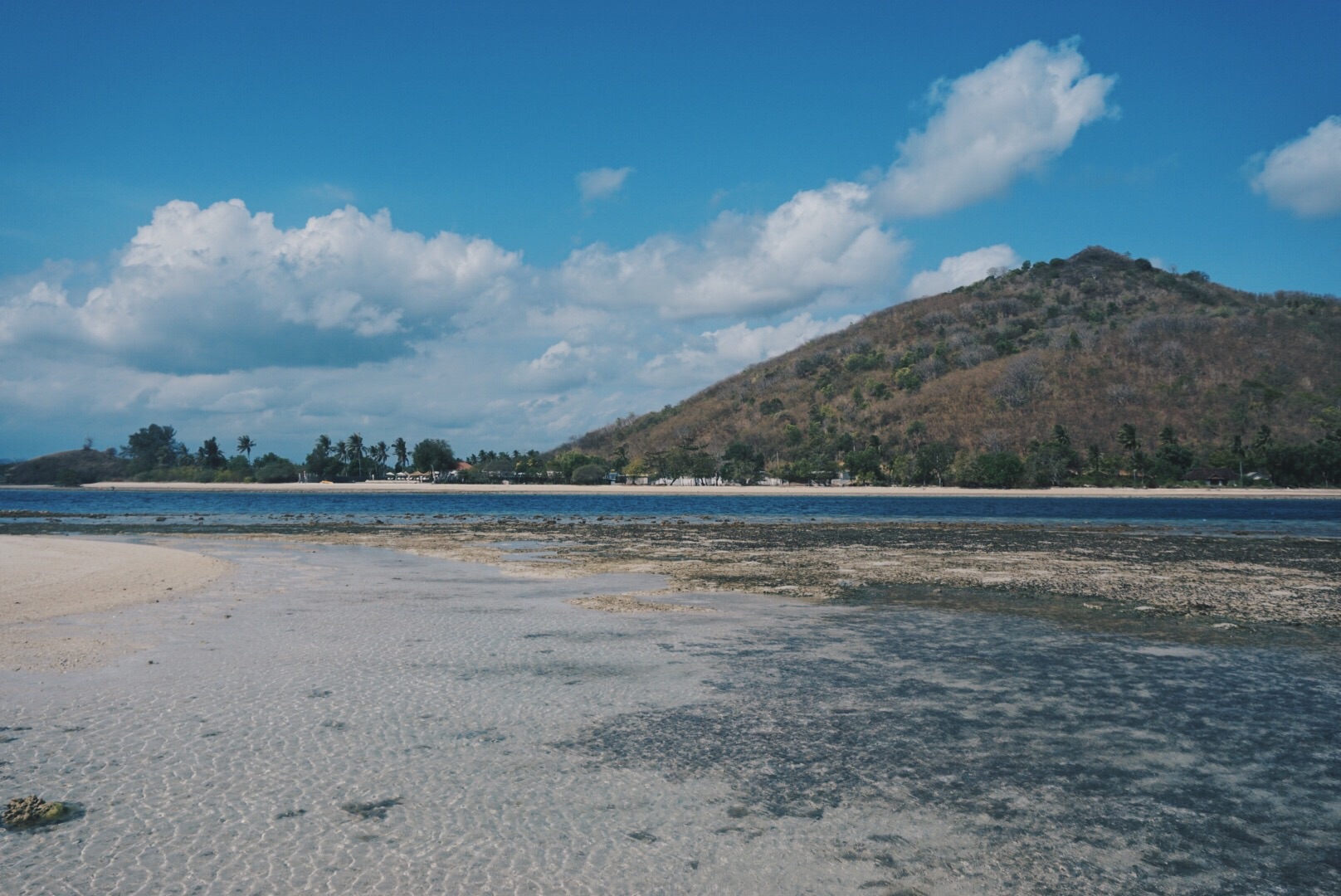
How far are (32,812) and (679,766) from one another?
6.47 m

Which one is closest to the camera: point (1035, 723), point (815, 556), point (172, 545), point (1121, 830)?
point (1121, 830)

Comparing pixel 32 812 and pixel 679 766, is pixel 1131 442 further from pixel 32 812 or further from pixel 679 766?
pixel 32 812

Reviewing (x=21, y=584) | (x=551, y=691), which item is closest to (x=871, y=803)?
(x=551, y=691)

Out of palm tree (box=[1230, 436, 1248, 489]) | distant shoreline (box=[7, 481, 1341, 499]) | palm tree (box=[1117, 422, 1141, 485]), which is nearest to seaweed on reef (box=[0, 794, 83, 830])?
distant shoreline (box=[7, 481, 1341, 499])

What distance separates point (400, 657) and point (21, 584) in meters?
14.8

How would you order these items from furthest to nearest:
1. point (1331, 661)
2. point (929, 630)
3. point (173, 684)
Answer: point (929, 630)
point (1331, 661)
point (173, 684)

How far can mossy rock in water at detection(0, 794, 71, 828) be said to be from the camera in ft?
25.8

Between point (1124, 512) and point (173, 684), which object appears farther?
point (1124, 512)

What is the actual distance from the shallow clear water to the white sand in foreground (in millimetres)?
1048

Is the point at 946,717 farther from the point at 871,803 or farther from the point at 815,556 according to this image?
the point at 815,556

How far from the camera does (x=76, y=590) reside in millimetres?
22656

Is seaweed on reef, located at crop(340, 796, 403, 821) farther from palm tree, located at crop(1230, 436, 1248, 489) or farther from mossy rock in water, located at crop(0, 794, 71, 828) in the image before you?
palm tree, located at crop(1230, 436, 1248, 489)

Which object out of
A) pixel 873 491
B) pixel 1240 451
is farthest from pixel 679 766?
pixel 1240 451

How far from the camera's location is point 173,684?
1303 cm
